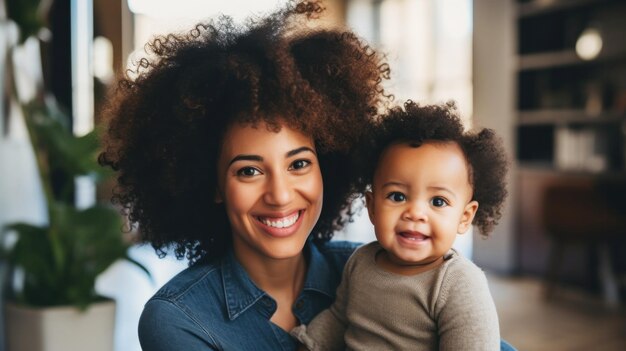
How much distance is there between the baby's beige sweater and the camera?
3.37 ft

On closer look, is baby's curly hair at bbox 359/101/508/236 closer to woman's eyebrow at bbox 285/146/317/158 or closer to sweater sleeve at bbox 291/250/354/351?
woman's eyebrow at bbox 285/146/317/158

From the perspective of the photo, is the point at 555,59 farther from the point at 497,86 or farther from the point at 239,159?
the point at 239,159

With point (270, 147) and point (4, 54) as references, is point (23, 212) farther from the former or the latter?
point (270, 147)

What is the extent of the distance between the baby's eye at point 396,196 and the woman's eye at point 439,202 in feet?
0.16

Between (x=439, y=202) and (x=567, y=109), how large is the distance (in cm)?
515

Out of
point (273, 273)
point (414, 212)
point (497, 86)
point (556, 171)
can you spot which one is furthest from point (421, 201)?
point (497, 86)

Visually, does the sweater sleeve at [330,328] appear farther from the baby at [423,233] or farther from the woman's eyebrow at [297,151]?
the woman's eyebrow at [297,151]

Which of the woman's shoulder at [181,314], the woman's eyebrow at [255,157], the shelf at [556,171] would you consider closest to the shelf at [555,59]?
the shelf at [556,171]

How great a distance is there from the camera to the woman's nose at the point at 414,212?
3.60ft

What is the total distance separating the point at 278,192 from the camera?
117 cm

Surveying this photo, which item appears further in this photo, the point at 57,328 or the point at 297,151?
the point at 57,328

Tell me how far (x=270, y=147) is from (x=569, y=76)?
5561 millimetres

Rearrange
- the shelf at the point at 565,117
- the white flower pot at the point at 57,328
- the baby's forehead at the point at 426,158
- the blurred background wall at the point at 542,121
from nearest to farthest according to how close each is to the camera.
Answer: the baby's forehead at the point at 426,158 → the white flower pot at the point at 57,328 → the blurred background wall at the point at 542,121 → the shelf at the point at 565,117

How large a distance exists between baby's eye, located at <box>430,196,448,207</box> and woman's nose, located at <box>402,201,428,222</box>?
0.03 metres
